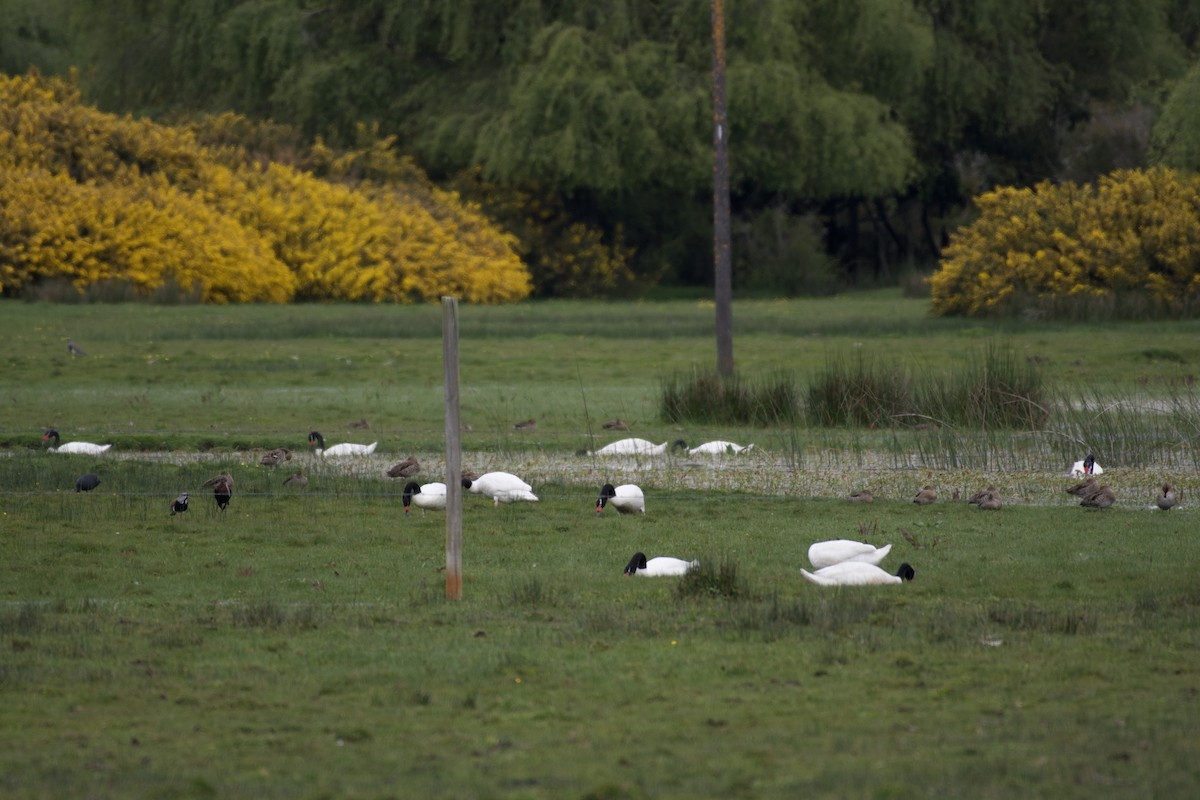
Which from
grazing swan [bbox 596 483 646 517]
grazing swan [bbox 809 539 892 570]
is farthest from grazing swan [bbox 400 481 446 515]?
grazing swan [bbox 809 539 892 570]

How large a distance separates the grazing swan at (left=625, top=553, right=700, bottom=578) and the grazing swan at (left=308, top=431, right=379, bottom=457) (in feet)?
22.6

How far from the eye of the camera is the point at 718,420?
63.8 feet

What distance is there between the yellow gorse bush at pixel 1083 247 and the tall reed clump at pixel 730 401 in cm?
1446

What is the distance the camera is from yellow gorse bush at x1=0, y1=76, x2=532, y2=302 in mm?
36031

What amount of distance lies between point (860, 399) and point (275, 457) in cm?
641

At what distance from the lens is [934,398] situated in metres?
17.9

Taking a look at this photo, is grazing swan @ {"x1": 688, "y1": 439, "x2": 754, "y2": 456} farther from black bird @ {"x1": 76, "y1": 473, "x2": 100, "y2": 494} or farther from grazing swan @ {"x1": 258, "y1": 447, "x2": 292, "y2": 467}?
black bird @ {"x1": 76, "y1": 473, "x2": 100, "y2": 494}

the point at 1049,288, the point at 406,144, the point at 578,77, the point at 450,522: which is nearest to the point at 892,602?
the point at 450,522

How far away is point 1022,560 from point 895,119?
142ft

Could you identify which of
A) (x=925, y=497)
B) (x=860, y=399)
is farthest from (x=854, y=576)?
(x=860, y=399)

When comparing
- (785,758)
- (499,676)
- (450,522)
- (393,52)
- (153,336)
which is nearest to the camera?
(785,758)

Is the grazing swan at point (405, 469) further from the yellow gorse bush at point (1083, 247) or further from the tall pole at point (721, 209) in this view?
the yellow gorse bush at point (1083, 247)

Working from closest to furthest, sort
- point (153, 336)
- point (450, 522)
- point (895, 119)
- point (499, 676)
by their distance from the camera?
point (499, 676), point (450, 522), point (153, 336), point (895, 119)

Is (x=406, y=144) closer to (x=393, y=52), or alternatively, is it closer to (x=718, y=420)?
(x=393, y=52)
